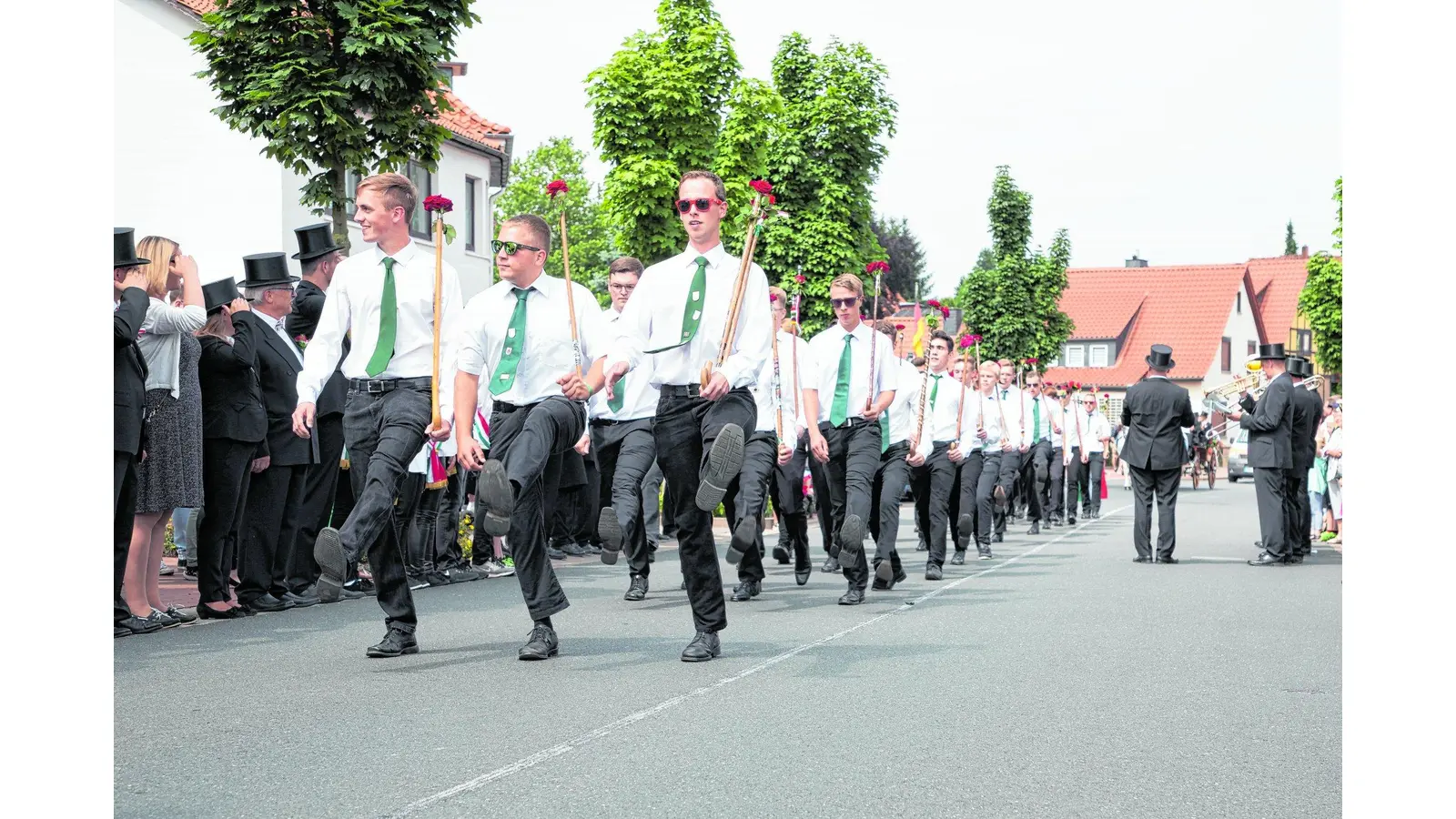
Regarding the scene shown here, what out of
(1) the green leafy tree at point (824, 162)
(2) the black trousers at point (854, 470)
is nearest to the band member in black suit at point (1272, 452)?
(2) the black trousers at point (854, 470)

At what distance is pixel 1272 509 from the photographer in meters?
16.2

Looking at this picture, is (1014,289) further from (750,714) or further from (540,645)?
(750,714)

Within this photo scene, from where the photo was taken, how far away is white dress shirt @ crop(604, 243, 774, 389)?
25.5 feet

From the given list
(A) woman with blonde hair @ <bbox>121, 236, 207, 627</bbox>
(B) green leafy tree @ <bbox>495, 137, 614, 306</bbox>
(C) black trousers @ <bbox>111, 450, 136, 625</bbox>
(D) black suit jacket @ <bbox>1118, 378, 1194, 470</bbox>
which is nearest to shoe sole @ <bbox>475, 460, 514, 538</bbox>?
(C) black trousers @ <bbox>111, 450, 136, 625</bbox>

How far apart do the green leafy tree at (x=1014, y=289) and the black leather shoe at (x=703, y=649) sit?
51.7m

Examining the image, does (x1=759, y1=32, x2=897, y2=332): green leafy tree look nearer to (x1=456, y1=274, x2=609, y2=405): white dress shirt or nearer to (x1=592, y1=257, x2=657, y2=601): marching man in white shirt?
(x1=592, y1=257, x2=657, y2=601): marching man in white shirt

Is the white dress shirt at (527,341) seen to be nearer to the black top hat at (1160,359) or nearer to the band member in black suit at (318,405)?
the band member in black suit at (318,405)

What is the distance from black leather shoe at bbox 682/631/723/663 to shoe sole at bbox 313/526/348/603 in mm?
1743

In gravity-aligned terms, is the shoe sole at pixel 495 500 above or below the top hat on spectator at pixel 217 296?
below

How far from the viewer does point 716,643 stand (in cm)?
801

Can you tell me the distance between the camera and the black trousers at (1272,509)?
1595 cm

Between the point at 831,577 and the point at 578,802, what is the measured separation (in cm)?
861

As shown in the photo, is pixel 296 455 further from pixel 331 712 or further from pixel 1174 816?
pixel 1174 816

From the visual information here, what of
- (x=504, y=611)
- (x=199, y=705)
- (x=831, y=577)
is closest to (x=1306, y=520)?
(x=831, y=577)
